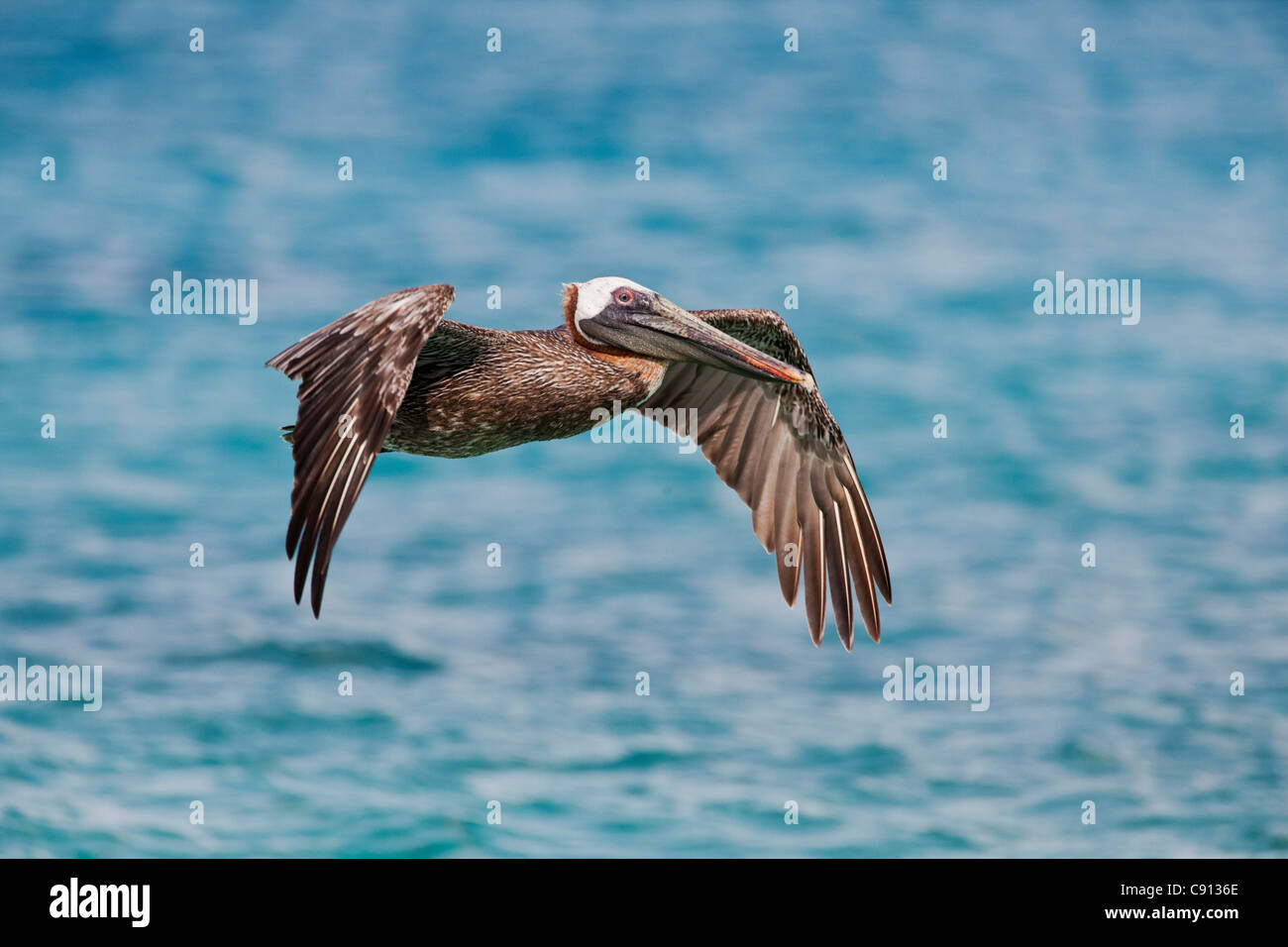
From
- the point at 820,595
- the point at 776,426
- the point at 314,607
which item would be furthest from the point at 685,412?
the point at 314,607

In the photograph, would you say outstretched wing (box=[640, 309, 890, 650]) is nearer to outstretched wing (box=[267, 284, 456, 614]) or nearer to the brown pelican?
the brown pelican

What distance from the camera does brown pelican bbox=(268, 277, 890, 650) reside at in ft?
30.3

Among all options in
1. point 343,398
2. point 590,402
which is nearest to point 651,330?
point 590,402

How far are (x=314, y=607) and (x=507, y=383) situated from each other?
104 inches

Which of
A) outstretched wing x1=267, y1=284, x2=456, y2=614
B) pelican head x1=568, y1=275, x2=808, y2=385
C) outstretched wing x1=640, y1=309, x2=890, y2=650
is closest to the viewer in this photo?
outstretched wing x1=267, y1=284, x2=456, y2=614

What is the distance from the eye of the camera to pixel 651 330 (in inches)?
436

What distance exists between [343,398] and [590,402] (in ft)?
6.13

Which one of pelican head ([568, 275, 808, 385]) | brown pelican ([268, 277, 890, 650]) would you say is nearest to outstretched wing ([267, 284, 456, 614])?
brown pelican ([268, 277, 890, 650])

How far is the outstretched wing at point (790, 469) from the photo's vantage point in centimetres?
1295

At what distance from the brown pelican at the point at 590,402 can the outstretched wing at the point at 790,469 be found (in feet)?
0.04

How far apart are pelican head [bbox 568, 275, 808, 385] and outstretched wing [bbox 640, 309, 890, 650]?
192 cm

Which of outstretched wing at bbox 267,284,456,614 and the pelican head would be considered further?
the pelican head

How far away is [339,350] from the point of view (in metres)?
9.55

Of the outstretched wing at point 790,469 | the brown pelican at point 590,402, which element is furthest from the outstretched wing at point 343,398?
the outstretched wing at point 790,469
